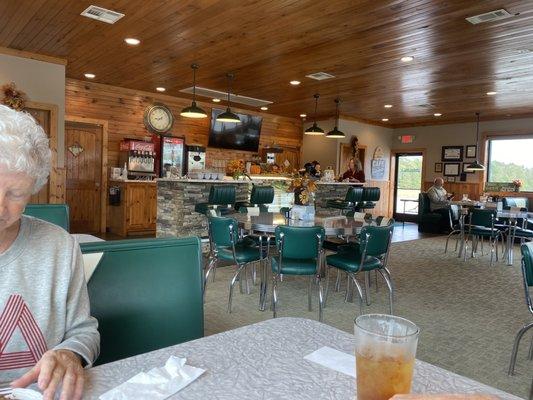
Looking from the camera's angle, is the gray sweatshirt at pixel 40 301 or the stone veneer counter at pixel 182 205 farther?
the stone veneer counter at pixel 182 205

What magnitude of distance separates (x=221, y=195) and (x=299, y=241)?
2940 mm

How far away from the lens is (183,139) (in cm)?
920

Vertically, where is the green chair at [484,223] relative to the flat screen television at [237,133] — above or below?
below

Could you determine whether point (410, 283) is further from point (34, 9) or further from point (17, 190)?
point (34, 9)

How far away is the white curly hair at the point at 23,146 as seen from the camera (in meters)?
0.95

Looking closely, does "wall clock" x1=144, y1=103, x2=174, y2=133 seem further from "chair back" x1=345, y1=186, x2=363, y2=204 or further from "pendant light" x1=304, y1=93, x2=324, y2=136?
"chair back" x1=345, y1=186, x2=363, y2=204

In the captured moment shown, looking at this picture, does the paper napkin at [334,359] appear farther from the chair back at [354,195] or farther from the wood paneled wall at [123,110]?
the wood paneled wall at [123,110]

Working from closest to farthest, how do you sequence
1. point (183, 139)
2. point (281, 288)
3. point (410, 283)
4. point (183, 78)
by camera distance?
point (281, 288)
point (410, 283)
point (183, 78)
point (183, 139)

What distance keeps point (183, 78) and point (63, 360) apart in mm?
6997

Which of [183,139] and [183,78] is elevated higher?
[183,78]

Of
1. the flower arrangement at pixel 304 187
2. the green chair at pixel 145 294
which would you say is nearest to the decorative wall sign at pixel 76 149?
the flower arrangement at pixel 304 187

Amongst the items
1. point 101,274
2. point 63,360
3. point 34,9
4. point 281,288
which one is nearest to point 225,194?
point 281,288

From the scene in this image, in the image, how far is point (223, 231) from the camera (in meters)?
3.98

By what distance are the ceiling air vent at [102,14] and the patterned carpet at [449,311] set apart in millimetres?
3141
